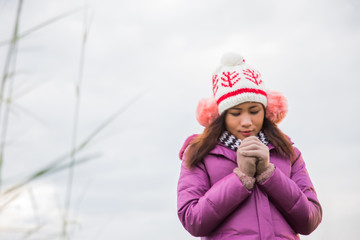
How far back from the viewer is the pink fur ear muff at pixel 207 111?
2596mm

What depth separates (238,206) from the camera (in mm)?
2176

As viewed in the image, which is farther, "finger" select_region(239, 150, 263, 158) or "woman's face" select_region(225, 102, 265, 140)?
"woman's face" select_region(225, 102, 265, 140)

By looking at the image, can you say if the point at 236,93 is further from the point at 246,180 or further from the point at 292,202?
the point at 292,202

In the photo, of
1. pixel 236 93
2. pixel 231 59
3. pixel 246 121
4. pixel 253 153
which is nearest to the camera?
pixel 253 153

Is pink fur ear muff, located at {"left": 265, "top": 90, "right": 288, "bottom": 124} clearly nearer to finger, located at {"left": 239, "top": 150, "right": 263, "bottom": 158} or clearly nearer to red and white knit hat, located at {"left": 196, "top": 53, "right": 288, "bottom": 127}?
red and white knit hat, located at {"left": 196, "top": 53, "right": 288, "bottom": 127}

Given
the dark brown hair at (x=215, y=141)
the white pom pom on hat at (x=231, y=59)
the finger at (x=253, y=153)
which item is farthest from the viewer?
the white pom pom on hat at (x=231, y=59)

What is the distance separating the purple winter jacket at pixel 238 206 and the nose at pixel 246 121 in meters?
0.16

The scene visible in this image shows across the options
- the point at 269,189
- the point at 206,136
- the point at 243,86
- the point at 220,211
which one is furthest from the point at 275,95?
the point at 220,211

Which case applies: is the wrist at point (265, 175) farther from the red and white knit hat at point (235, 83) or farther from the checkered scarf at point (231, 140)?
the red and white knit hat at point (235, 83)

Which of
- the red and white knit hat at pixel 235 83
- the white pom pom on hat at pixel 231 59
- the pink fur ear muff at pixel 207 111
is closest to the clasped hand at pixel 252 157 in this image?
the red and white knit hat at pixel 235 83

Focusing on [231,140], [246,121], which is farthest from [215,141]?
[246,121]

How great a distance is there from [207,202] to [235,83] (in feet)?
2.55

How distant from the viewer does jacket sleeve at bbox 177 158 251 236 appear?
2086 millimetres

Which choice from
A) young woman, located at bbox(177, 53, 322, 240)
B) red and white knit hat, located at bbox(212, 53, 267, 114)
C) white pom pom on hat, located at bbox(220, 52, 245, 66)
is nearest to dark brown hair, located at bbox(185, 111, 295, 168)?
young woman, located at bbox(177, 53, 322, 240)
